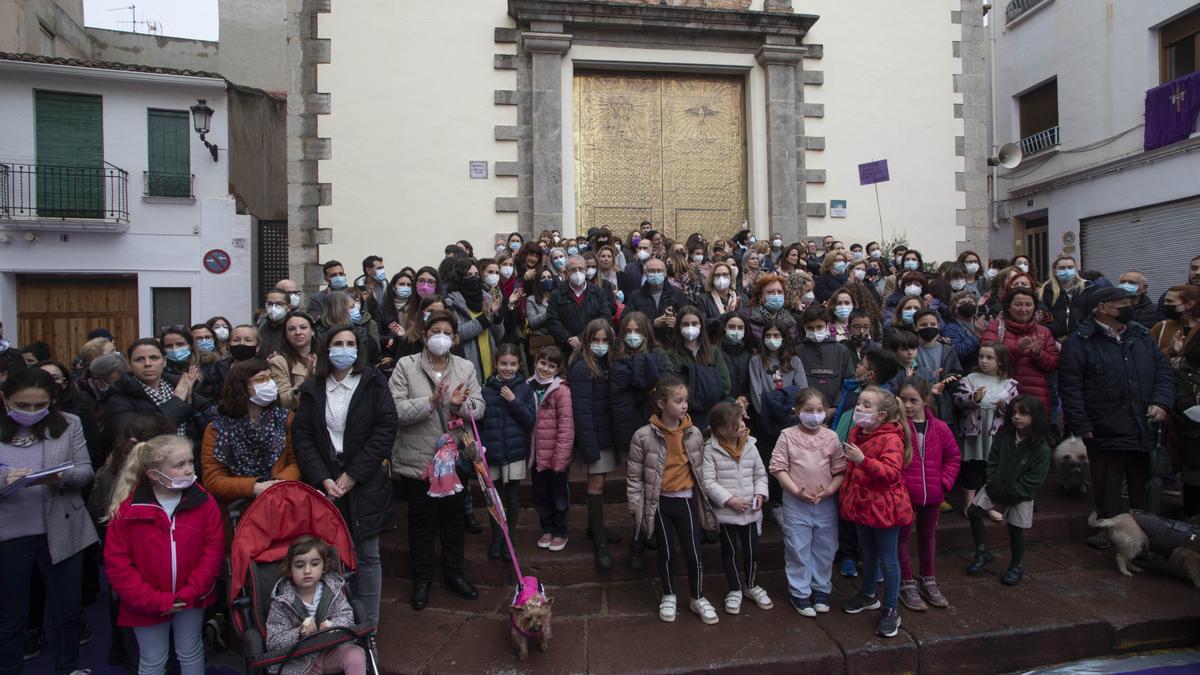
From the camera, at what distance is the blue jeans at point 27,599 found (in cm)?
381

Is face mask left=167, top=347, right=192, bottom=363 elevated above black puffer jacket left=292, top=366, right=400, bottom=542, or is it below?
above

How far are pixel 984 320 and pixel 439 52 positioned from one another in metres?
8.60

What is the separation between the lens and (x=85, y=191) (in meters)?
14.3

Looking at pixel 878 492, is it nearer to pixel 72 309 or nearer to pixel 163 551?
pixel 163 551

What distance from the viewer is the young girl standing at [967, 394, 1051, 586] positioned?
4871 mm

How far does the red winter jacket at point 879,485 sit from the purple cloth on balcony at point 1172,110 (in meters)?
13.3

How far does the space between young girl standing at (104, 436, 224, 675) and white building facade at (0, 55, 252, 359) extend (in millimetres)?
12550

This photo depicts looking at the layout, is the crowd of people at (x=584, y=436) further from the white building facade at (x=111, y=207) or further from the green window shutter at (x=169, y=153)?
the green window shutter at (x=169, y=153)

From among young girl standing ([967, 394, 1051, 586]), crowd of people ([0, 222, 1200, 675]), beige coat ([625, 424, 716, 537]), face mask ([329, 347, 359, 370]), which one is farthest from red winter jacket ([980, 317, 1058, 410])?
face mask ([329, 347, 359, 370])

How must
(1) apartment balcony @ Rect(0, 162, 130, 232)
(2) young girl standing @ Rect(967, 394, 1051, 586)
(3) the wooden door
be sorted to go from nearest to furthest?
(2) young girl standing @ Rect(967, 394, 1051, 586), (1) apartment balcony @ Rect(0, 162, 130, 232), (3) the wooden door

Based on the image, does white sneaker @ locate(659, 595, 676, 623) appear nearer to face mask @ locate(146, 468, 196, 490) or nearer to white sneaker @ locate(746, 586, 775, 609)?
white sneaker @ locate(746, 586, 775, 609)

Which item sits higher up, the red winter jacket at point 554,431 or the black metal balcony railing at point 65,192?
the black metal balcony railing at point 65,192

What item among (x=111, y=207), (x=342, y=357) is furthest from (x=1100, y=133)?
(x=111, y=207)

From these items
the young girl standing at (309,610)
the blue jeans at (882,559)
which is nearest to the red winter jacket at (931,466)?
the blue jeans at (882,559)
